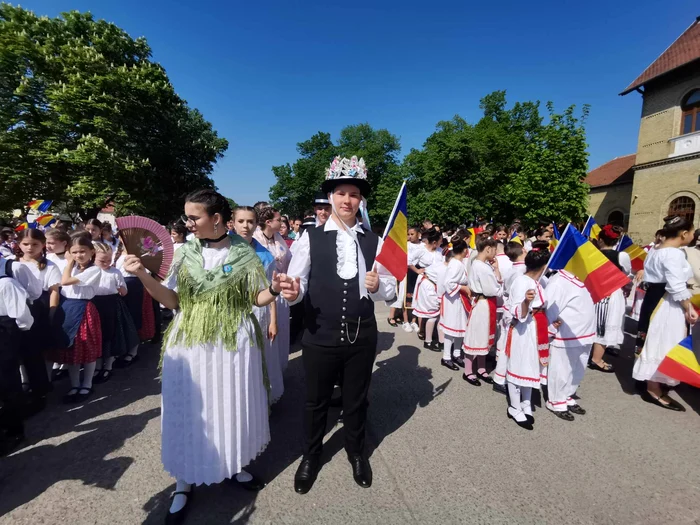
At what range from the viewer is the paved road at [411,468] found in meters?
2.32

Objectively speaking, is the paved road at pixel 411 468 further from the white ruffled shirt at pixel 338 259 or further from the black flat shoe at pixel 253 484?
the white ruffled shirt at pixel 338 259

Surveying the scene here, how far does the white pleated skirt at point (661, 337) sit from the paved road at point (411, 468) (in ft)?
1.19

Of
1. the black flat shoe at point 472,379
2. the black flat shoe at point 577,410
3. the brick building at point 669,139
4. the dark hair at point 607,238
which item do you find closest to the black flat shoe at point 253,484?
the black flat shoe at point 472,379

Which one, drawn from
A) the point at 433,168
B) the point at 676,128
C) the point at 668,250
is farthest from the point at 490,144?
the point at 668,250

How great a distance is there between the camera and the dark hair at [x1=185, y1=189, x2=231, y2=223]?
2141 millimetres

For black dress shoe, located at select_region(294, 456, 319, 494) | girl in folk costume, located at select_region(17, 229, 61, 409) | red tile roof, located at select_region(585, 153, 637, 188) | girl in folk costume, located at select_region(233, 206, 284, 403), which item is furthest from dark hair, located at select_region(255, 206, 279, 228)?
red tile roof, located at select_region(585, 153, 637, 188)

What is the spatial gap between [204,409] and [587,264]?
3.75 m

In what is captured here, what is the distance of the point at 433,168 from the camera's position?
1020 inches

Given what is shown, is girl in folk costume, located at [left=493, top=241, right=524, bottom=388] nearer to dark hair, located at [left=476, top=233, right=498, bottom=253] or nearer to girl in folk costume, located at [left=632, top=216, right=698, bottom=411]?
dark hair, located at [left=476, top=233, right=498, bottom=253]

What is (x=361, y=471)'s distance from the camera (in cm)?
260

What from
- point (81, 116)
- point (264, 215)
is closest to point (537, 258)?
point (264, 215)

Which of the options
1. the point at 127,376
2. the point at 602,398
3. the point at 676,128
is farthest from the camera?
the point at 676,128

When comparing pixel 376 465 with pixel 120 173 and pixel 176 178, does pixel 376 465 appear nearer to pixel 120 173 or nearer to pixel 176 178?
pixel 120 173

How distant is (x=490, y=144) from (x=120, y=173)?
2397cm
